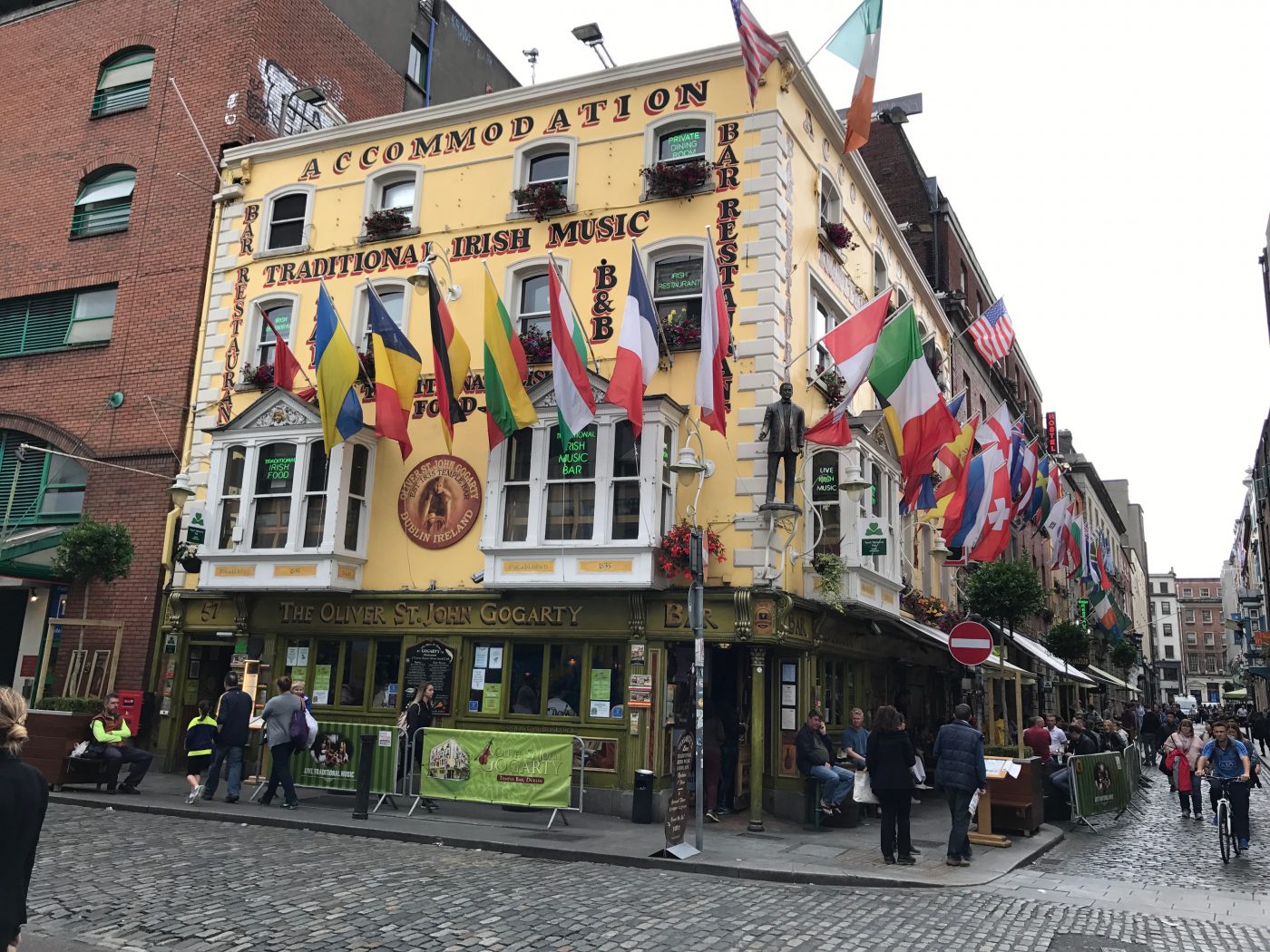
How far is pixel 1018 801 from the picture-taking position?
14281mm

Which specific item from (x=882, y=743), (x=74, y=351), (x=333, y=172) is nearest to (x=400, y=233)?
(x=333, y=172)

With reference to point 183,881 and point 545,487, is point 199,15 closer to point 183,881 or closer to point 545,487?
point 545,487

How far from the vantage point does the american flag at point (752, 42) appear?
14.3 metres

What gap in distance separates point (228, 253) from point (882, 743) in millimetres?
16683

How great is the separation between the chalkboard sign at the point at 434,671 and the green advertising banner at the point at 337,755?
1596mm

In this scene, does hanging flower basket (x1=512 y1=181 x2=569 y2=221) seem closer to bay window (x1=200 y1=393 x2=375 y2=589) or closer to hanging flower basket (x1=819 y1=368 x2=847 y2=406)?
bay window (x1=200 y1=393 x2=375 y2=589)

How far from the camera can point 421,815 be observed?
46.5ft

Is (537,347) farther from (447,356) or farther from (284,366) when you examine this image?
(284,366)

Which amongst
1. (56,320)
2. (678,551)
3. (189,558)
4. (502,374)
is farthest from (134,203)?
(678,551)

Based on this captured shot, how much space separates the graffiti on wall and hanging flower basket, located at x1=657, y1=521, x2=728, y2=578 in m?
14.4

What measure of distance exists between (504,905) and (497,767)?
4.82 meters

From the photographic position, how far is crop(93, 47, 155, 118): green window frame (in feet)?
76.9

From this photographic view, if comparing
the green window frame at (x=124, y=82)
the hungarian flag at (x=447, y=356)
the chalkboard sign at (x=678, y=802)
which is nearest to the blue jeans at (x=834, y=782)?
the chalkboard sign at (x=678, y=802)

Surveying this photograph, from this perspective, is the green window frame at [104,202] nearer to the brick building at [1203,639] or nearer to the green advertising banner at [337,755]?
the green advertising banner at [337,755]
